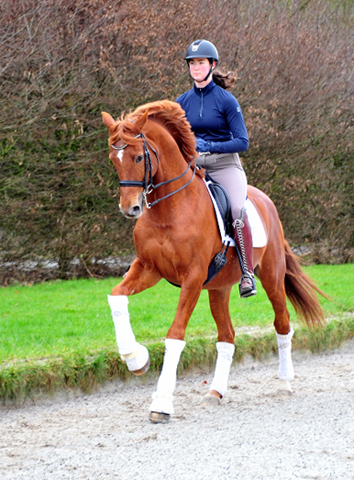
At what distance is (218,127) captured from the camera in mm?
5461

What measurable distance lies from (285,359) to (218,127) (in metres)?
2.18

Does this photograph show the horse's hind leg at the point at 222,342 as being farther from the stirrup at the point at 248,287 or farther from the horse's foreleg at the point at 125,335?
the horse's foreleg at the point at 125,335

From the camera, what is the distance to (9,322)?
24.4 ft

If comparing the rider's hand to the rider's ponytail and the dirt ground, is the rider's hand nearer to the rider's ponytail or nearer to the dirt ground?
the rider's ponytail

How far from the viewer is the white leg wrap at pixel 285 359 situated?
19.5ft

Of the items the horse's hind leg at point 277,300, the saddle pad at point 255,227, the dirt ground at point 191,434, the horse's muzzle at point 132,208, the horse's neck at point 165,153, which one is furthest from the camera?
the horse's hind leg at point 277,300

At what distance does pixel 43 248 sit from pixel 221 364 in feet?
19.8

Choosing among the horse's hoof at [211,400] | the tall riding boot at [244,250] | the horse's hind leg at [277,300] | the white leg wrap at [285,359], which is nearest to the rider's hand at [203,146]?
the tall riding boot at [244,250]

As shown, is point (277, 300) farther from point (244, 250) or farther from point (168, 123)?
point (168, 123)

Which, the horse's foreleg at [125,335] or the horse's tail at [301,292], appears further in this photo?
the horse's tail at [301,292]

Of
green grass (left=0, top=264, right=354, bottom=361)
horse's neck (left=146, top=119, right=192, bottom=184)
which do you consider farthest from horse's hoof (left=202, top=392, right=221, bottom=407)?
horse's neck (left=146, top=119, right=192, bottom=184)

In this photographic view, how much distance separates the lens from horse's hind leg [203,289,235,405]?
219 inches

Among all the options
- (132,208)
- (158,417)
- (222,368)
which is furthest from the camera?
(222,368)

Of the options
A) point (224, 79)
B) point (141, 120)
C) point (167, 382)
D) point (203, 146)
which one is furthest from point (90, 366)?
point (224, 79)
